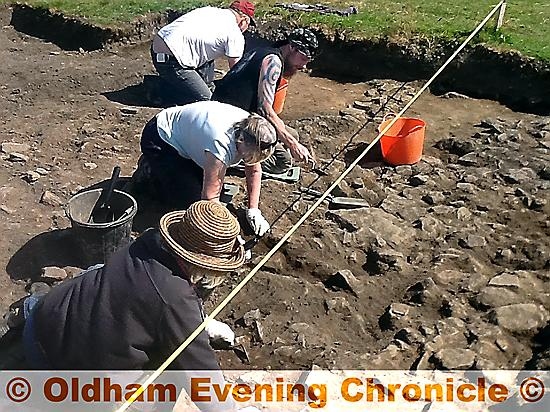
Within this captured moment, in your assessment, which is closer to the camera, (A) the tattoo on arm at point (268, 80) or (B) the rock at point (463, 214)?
(A) the tattoo on arm at point (268, 80)

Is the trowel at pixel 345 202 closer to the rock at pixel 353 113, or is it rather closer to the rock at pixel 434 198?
the rock at pixel 434 198

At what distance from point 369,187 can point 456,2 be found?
503 cm

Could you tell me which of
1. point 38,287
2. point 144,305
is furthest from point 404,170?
point 144,305

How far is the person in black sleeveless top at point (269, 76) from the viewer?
5789mm

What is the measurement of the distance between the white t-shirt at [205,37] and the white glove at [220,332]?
325 cm

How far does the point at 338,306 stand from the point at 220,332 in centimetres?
94

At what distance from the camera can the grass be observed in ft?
29.7

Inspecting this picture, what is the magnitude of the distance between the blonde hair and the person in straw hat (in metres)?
1.03

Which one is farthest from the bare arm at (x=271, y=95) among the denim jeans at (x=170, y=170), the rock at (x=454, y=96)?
the rock at (x=454, y=96)

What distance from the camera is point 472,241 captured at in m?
5.82

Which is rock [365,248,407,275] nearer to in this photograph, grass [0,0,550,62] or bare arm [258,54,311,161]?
bare arm [258,54,311,161]

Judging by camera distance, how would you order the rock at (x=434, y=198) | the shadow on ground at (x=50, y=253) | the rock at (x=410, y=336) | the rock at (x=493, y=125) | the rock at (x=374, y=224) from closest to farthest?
the rock at (x=410, y=336) → the shadow on ground at (x=50, y=253) → the rock at (x=374, y=224) → the rock at (x=434, y=198) → the rock at (x=493, y=125)

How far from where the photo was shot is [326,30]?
9703 mm

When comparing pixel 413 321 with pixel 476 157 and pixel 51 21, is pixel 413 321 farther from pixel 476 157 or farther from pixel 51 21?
pixel 51 21
